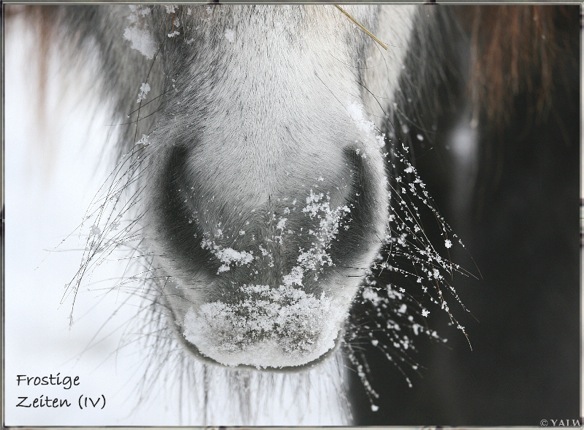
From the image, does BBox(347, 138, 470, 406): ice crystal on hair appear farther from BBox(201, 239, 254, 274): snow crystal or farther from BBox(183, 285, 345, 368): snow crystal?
BBox(201, 239, 254, 274): snow crystal

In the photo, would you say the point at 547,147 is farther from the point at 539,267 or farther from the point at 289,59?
the point at 289,59

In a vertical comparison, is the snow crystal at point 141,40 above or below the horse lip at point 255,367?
above

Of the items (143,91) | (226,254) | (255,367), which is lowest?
(255,367)

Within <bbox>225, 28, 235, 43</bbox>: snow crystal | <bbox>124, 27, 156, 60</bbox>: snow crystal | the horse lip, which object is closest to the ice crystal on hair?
the horse lip

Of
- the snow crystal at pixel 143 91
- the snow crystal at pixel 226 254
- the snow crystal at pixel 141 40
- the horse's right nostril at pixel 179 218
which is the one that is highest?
the snow crystal at pixel 141 40

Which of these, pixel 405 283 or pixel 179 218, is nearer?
pixel 179 218

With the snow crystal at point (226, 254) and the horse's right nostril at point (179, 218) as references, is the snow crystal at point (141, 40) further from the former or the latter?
the snow crystal at point (226, 254)

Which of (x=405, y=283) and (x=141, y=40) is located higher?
(x=141, y=40)

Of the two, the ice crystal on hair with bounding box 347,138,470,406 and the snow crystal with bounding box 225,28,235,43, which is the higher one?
the snow crystal with bounding box 225,28,235,43

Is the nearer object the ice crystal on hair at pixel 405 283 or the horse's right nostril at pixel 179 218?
the horse's right nostril at pixel 179 218

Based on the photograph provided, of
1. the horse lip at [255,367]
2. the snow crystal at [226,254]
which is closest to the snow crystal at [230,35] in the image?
the snow crystal at [226,254]

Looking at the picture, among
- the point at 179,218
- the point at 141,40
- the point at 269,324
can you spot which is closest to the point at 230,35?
the point at 141,40

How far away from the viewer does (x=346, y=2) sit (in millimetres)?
776

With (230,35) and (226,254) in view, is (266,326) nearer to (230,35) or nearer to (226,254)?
(226,254)
